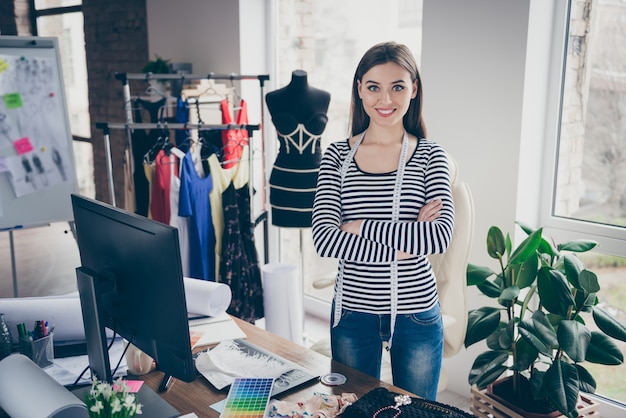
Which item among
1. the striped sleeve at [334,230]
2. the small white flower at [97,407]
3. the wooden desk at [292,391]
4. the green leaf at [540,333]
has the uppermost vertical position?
the striped sleeve at [334,230]

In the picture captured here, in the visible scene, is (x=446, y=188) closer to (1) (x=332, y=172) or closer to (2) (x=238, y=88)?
(1) (x=332, y=172)

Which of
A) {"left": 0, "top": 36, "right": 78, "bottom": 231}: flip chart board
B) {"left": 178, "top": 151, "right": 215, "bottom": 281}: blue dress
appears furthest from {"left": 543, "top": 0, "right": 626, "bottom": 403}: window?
{"left": 0, "top": 36, "right": 78, "bottom": 231}: flip chart board

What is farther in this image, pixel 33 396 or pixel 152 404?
pixel 152 404

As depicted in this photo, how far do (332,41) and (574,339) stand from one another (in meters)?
2.27

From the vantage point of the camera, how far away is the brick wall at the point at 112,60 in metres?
4.57

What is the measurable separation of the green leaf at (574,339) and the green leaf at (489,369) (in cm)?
28

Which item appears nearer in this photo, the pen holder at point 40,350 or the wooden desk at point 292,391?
the wooden desk at point 292,391

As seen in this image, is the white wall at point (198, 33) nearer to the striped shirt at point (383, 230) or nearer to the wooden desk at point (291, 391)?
the striped shirt at point (383, 230)

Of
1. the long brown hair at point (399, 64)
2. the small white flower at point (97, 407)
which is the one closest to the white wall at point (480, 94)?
the long brown hair at point (399, 64)

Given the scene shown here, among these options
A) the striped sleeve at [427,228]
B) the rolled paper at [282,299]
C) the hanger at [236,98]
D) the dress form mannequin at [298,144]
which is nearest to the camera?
the striped sleeve at [427,228]

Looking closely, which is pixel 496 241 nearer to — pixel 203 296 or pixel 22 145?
pixel 203 296

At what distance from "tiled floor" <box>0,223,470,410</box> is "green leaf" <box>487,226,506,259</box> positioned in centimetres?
151

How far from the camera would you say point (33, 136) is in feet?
9.97

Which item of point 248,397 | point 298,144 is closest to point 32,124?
point 298,144
